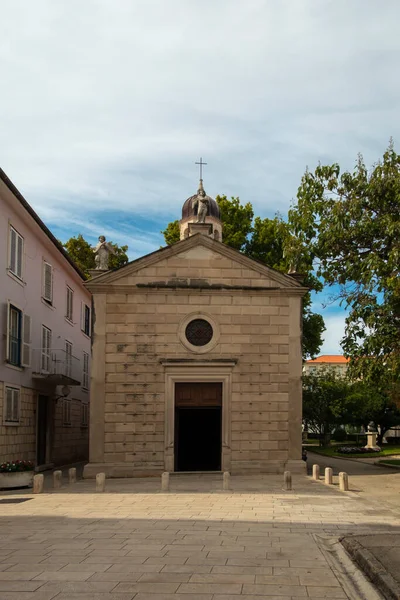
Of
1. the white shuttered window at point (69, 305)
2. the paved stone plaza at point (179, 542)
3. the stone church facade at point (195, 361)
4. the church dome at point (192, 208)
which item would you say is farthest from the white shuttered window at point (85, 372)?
the paved stone plaza at point (179, 542)

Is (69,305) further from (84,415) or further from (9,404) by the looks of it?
(9,404)

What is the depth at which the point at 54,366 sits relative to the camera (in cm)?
2914

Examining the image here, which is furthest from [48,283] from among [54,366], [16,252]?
[16,252]

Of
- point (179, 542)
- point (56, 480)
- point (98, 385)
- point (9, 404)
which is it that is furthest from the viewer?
point (98, 385)

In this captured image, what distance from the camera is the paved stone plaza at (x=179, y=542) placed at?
8.30 meters

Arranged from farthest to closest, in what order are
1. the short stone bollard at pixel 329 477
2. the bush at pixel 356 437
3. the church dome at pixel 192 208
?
the bush at pixel 356 437, the church dome at pixel 192 208, the short stone bollard at pixel 329 477

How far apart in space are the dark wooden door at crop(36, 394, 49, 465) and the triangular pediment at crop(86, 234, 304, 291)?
657 centimetres

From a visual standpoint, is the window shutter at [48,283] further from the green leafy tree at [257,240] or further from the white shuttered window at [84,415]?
the green leafy tree at [257,240]

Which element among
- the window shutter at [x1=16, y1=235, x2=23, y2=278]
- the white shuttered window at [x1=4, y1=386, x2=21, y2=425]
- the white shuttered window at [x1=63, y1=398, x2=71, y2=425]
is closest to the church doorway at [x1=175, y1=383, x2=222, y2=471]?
the white shuttered window at [x1=4, y1=386, x2=21, y2=425]

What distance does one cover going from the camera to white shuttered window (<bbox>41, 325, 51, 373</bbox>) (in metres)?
27.7

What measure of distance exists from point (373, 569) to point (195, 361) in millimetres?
16381

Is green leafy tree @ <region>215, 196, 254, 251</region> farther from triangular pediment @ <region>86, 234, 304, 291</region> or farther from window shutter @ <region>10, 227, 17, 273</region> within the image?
window shutter @ <region>10, 227, 17, 273</region>

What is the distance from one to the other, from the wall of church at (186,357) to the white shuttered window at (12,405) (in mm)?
2564

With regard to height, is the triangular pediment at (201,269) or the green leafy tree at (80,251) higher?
the green leafy tree at (80,251)
